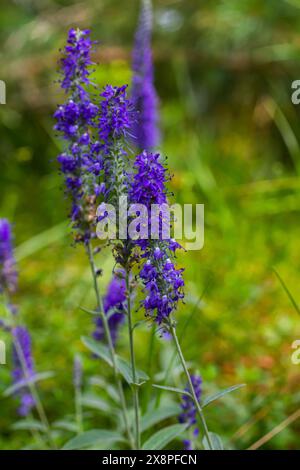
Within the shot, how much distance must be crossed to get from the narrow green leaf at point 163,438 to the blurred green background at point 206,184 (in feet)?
1.76

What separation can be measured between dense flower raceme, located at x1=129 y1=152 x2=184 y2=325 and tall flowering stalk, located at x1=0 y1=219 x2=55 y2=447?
2.78 ft

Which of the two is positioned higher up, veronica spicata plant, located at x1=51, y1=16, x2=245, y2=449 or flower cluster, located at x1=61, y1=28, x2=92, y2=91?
flower cluster, located at x1=61, y1=28, x2=92, y2=91

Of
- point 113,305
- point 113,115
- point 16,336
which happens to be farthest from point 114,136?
point 16,336

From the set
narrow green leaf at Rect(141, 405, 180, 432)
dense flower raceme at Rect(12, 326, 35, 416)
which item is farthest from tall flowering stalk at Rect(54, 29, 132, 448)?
dense flower raceme at Rect(12, 326, 35, 416)

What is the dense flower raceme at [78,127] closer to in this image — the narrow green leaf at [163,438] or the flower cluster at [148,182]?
the flower cluster at [148,182]

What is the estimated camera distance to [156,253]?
4.39 feet

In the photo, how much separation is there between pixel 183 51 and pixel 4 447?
4.02 meters

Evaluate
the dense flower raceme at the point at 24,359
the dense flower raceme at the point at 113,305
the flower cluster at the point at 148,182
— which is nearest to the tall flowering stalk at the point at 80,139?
the flower cluster at the point at 148,182

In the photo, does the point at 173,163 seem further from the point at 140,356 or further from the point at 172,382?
the point at 172,382

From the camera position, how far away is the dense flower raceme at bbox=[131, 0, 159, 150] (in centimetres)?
289

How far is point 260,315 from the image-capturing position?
10.4ft

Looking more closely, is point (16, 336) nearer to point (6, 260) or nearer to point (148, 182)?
point (6, 260)

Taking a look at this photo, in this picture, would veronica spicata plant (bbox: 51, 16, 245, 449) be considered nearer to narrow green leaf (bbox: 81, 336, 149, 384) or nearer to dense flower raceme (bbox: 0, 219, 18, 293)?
narrow green leaf (bbox: 81, 336, 149, 384)

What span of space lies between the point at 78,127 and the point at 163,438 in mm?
861
